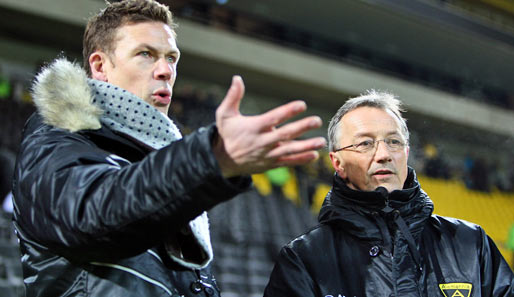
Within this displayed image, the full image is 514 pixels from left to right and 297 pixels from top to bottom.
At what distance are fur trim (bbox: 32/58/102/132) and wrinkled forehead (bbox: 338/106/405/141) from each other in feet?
2.62

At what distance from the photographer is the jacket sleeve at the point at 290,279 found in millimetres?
1481

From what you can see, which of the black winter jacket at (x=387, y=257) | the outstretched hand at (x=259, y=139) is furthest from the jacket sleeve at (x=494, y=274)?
the outstretched hand at (x=259, y=139)

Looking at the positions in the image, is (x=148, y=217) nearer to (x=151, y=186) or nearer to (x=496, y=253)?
(x=151, y=186)

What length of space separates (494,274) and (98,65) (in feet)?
3.88

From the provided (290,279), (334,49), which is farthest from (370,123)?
(334,49)

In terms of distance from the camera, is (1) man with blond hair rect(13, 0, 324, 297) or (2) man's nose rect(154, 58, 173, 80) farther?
(2) man's nose rect(154, 58, 173, 80)

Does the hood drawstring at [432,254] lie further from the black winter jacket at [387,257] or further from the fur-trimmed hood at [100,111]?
the fur-trimmed hood at [100,111]

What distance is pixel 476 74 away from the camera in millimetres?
13773

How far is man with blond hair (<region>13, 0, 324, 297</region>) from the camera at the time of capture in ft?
2.77

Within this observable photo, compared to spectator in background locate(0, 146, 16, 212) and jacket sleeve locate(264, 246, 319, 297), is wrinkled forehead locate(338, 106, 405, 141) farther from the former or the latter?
spectator in background locate(0, 146, 16, 212)

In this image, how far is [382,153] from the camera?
1576 millimetres

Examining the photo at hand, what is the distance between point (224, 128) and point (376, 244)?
0.83 m

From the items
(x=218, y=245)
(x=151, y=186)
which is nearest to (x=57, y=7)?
(x=218, y=245)

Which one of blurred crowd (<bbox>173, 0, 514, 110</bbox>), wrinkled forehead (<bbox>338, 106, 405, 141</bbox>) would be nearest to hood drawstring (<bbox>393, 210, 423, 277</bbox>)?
wrinkled forehead (<bbox>338, 106, 405, 141</bbox>)
